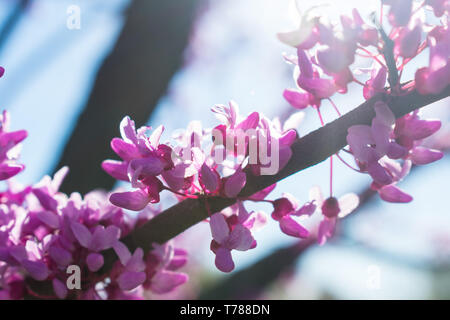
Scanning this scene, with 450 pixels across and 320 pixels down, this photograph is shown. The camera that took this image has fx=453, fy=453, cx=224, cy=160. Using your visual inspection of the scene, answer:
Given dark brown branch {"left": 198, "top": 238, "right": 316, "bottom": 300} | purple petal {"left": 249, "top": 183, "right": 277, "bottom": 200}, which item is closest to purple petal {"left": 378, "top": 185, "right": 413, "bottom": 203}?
purple petal {"left": 249, "top": 183, "right": 277, "bottom": 200}

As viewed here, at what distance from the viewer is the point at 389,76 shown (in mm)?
699

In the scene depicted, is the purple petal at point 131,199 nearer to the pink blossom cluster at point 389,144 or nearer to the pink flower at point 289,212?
the pink flower at point 289,212

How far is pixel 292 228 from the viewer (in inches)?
32.7

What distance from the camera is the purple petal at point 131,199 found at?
762mm

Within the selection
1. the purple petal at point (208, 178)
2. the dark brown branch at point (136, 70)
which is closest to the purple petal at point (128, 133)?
the purple petal at point (208, 178)

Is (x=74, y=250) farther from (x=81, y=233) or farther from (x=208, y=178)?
(x=208, y=178)

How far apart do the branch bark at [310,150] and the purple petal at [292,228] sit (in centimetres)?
11

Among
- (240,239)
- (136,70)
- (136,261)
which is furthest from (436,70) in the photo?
(136,70)

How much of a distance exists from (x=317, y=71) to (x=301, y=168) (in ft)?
0.60

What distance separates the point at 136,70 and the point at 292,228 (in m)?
0.95

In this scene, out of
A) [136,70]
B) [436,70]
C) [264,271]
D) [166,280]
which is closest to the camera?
[436,70]

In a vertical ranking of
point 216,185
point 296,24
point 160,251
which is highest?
point 296,24
